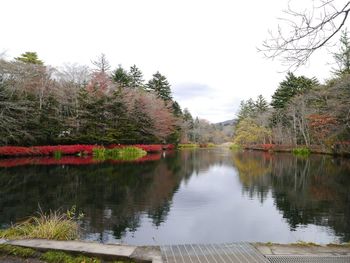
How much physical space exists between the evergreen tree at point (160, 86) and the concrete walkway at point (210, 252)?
150 ft

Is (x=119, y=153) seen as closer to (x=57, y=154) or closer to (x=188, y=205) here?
(x=57, y=154)

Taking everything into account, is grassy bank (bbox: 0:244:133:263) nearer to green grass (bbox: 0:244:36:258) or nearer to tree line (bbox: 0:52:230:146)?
green grass (bbox: 0:244:36:258)

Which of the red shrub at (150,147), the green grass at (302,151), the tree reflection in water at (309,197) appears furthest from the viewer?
the green grass at (302,151)

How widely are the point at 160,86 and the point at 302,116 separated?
22.7 meters

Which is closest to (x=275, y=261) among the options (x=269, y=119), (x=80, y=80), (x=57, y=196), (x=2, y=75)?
(x=57, y=196)

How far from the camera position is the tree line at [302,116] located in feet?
84.5

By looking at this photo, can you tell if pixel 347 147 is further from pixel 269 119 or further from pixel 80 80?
pixel 80 80

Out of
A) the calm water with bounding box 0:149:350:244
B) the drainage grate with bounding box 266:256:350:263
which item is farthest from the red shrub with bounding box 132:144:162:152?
the drainage grate with bounding box 266:256:350:263

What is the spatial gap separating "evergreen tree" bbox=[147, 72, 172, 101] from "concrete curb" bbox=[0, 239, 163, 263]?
45.6 m

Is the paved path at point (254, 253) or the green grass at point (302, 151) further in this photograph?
the green grass at point (302, 151)

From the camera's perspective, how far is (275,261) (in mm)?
3611

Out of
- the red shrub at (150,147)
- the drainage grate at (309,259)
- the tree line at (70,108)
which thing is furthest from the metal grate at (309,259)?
the red shrub at (150,147)

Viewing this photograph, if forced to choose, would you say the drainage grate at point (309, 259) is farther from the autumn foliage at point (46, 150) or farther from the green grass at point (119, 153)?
the autumn foliage at point (46, 150)

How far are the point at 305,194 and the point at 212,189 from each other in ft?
10.8
